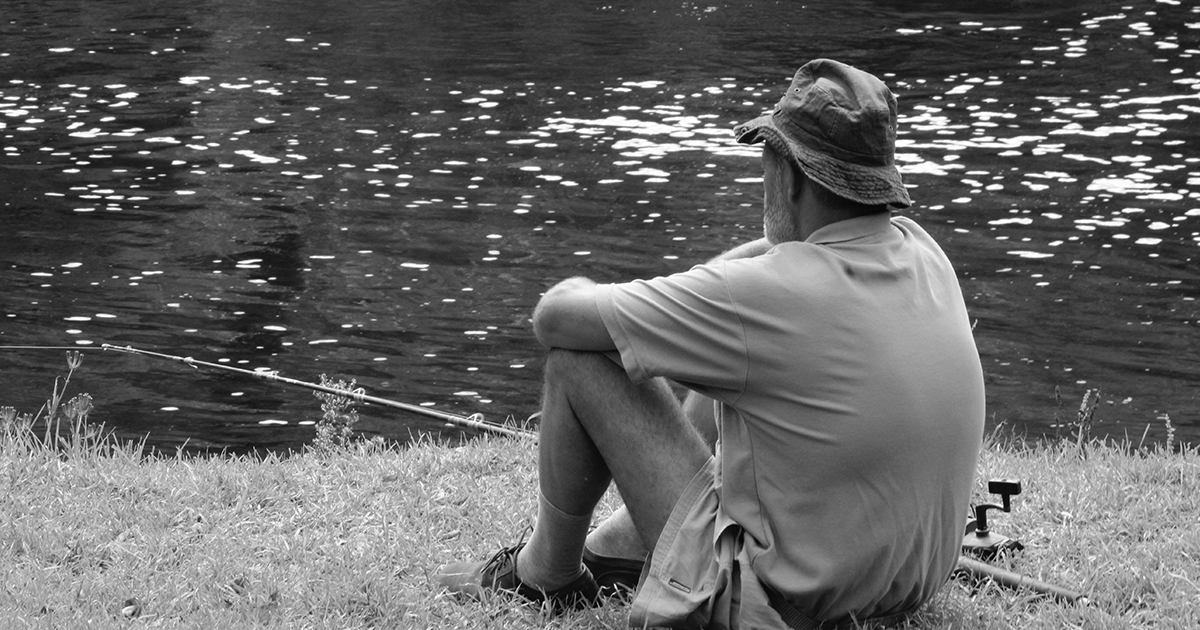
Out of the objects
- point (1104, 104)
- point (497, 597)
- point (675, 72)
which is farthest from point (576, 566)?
point (675, 72)

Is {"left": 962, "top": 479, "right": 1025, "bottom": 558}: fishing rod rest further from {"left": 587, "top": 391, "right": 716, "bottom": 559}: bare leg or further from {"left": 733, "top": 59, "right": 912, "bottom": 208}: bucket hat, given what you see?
{"left": 733, "top": 59, "right": 912, "bottom": 208}: bucket hat

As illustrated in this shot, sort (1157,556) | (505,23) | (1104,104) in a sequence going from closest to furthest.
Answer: (1157,556) < (1104,104) < (505,23)

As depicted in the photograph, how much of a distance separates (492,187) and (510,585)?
31.4ft

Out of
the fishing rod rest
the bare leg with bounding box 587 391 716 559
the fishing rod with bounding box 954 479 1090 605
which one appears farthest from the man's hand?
the fishing rod rest

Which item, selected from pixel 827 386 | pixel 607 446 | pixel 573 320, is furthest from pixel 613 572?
pixel 827 386

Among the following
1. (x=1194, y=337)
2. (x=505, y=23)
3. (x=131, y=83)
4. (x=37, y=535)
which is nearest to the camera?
(x=37, y=535)

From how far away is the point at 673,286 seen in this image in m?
3.21

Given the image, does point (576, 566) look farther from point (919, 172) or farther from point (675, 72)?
point (675, 72)

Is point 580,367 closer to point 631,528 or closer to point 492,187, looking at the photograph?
point 631,528

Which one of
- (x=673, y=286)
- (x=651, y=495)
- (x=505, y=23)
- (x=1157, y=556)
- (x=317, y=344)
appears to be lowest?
(x=505, y=23)

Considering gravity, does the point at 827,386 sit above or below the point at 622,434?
above

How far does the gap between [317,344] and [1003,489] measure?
5.91 metres

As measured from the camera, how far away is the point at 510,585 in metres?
3.94

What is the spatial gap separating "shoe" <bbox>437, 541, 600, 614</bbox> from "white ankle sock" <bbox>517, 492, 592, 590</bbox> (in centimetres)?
3
